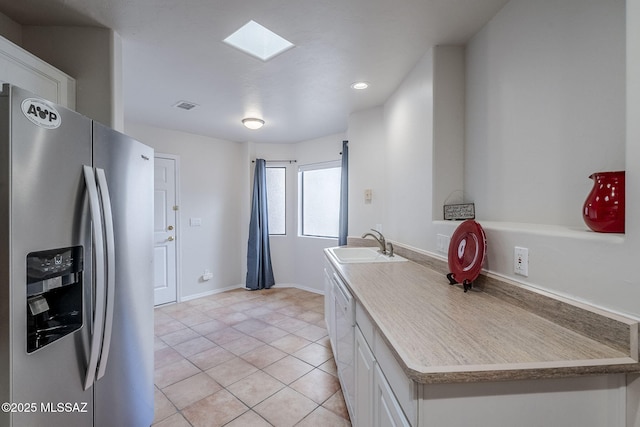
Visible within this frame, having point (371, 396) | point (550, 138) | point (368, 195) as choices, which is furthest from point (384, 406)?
point (368, 195)

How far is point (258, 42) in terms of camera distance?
77.8 inches

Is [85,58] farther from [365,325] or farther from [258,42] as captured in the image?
[365,325]

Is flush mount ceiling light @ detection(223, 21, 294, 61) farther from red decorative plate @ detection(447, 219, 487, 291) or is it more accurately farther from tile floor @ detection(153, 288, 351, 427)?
tile floor @ detection(153, 288, 351, 427)

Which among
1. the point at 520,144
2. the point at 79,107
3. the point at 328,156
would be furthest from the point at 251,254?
the point at 520,144

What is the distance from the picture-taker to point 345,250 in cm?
268

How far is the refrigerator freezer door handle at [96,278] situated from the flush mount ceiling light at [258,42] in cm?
130

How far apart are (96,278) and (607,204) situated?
6.14 ft

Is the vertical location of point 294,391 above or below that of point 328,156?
below

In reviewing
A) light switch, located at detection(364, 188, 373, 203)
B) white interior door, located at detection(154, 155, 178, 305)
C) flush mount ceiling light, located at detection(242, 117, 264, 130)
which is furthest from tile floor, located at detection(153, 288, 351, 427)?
flush mount ceiling light, located at detection(242, 117, 264, 130)

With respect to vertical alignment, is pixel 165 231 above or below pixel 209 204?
below

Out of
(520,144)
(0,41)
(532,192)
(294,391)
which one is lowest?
(294,391)

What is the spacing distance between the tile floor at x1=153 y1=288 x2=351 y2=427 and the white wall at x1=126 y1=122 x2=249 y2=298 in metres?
0.74

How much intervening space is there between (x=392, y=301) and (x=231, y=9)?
174 cm

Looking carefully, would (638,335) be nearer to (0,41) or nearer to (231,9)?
(231,9)
